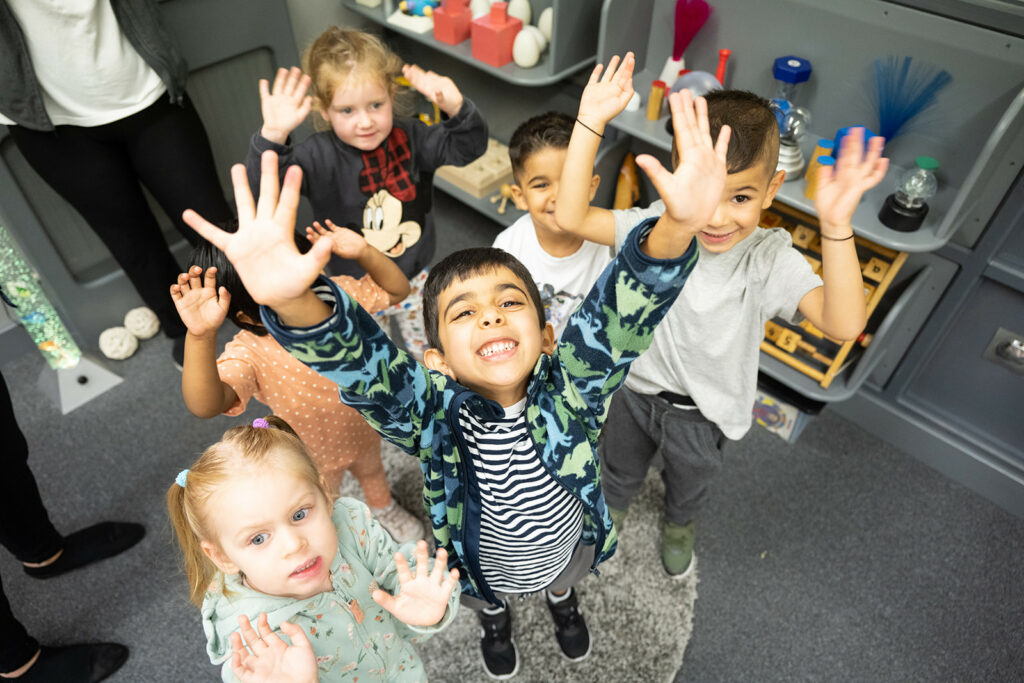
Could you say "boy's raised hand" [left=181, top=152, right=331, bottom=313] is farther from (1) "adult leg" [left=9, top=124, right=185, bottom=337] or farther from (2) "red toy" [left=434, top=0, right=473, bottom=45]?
(2) "red toy" [left=434, top=0, right=473, bottom=45]

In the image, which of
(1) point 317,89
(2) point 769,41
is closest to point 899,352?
(2) point 769,41

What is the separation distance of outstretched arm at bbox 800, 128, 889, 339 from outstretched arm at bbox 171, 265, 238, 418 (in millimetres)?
866

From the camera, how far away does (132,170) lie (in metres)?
1.73

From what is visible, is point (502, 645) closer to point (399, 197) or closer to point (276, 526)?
point (276, 526)

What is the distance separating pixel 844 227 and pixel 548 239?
0.55 metres

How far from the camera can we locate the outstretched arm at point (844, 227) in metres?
0.85

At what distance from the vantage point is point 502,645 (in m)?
1.37

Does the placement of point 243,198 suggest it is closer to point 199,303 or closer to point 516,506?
point 199,303

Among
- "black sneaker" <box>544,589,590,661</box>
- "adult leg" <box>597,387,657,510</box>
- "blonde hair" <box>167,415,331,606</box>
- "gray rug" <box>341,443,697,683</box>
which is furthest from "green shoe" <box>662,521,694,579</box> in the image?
"blonde hair" <box>167,415,331,606</box>

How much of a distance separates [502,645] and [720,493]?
74cm

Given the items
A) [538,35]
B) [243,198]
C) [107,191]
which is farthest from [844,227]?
[107,191]

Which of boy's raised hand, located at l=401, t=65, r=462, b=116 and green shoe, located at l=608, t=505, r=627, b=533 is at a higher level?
boy's raised hand, located at l=401, t=65, r=462, b=116

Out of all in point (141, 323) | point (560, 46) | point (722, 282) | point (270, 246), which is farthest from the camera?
point (141, 323)

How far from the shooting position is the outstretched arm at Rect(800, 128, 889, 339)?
85cm
